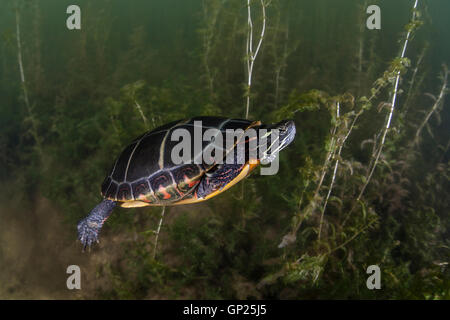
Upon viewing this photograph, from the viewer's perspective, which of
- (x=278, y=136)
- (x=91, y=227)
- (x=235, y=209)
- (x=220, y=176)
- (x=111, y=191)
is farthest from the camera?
(x=235, y=209)

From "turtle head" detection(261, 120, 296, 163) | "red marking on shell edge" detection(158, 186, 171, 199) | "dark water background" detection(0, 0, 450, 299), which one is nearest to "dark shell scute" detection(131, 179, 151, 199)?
"red marking on shell edge" detection(158, 186, 171, 199)

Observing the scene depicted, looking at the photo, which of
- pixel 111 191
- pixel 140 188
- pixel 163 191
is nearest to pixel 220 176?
pixel 163 191

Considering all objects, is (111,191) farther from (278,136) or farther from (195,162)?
(278,136)

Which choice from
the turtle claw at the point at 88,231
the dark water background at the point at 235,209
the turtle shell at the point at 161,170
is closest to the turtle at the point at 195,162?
the turtle shell at the point at 161,170

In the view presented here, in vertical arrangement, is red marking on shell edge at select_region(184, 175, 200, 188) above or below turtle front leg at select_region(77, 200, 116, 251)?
above

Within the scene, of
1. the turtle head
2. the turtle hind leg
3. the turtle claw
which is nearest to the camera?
the turtle hind leg

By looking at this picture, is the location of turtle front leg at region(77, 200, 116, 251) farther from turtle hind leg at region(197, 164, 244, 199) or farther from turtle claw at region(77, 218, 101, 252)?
turtle hind leg at region(197, 164, 244, 199)
